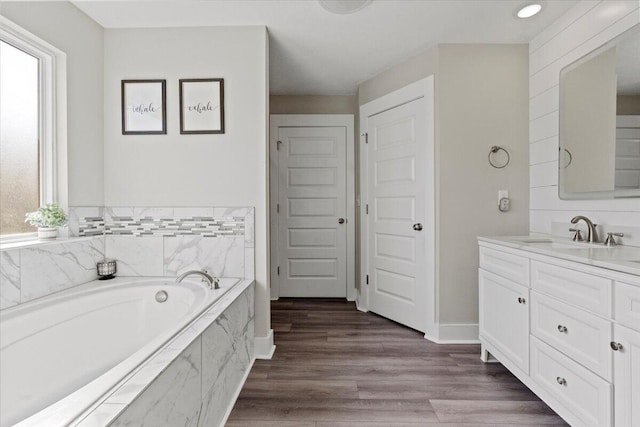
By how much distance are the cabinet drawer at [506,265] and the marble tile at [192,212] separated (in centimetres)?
190

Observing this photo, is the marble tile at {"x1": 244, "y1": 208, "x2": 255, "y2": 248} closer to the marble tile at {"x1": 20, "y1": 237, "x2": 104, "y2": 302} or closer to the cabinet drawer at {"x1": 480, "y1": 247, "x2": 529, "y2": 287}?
the marble tile at {"x1": 20, "y1": 237, "x2": 104, "y2": 302}

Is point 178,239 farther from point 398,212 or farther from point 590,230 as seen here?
point 590,230

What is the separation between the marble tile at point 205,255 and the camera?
2.27 meters

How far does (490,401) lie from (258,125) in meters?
2.18

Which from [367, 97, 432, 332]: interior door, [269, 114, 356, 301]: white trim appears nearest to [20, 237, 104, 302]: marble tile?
[269, 114, 356, 301]: white trim

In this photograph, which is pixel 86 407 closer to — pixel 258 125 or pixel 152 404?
pixel 152 404

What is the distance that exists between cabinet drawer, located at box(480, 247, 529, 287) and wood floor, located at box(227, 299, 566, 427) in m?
0.65

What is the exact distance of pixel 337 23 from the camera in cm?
220

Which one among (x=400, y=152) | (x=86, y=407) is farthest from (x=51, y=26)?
(x=400, y=152)

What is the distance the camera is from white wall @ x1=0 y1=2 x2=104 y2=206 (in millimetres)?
1920

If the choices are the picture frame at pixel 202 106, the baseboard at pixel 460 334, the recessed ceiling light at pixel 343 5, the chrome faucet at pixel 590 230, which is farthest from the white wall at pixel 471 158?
the picture frame at pixel 202 106

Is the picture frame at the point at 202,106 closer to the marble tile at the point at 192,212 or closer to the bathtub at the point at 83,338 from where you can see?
the marble tile at the point at 192,212

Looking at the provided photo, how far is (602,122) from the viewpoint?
183cm

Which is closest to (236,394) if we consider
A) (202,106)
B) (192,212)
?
(192,212)
